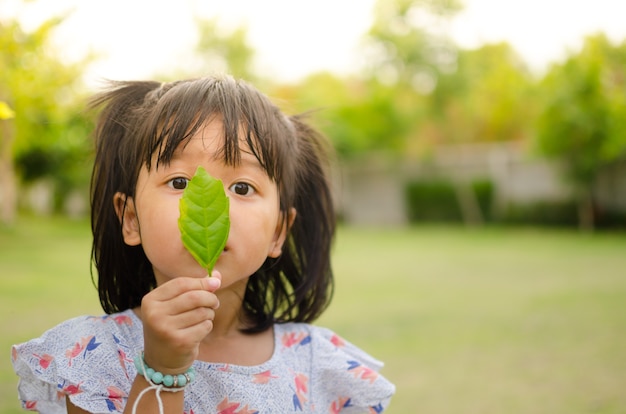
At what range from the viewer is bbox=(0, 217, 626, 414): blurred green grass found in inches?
120

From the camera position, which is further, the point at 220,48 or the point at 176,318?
the point at 220,48

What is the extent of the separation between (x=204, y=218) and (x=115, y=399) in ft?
1.36

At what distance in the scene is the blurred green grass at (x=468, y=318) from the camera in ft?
10.0

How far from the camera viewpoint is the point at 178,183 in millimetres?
1209

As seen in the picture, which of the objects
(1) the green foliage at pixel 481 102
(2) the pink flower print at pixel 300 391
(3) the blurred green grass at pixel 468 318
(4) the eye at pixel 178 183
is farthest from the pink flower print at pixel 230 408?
(1) the green foliage at pixel 481 102

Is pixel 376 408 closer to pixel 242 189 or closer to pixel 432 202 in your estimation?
pixel 242 189

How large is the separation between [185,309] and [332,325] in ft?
11.7

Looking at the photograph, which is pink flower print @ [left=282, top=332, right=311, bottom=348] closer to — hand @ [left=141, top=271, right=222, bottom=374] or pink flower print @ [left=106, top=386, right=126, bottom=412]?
pink flower print @ [left=106, top=386, right=126, bottom=412]

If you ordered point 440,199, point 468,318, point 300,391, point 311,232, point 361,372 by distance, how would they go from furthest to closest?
point 440,199 → point 468,318 → point 311,232 → point 361,372 → point 300,391

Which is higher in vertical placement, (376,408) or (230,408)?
(230,408)

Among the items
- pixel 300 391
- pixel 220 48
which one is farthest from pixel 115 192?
pixel 220 48

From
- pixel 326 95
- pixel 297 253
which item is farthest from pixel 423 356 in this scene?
pixel 326 95

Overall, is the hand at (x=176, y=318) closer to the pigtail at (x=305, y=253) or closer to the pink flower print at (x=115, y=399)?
the pink flower print at (x=115, y=399)

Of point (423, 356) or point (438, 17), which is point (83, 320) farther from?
point (438, 17)
